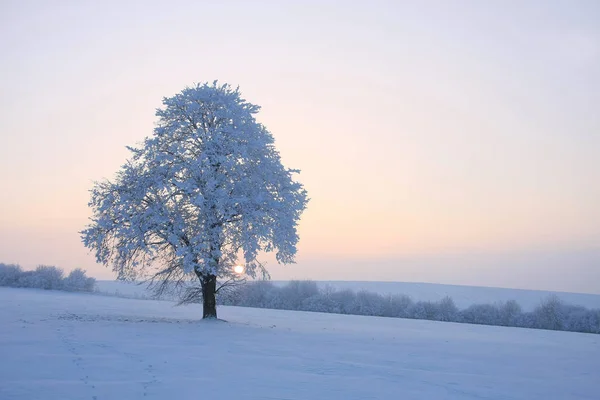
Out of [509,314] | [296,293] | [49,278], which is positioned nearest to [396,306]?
[509,314]

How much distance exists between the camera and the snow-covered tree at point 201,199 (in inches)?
926

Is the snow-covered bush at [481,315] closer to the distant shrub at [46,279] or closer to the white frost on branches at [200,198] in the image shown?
the white frost on branches at [200,198]

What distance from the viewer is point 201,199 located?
22.6 m

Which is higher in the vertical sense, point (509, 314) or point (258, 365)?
point (258, 365)

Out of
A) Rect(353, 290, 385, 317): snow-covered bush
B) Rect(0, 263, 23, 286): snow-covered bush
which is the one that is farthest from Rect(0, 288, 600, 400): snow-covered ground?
Rect(0, 263, 23, 286): snow-covered bush

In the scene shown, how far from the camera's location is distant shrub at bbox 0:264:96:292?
2431 inches

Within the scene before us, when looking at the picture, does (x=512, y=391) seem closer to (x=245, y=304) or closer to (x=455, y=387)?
(x=455, y=387)

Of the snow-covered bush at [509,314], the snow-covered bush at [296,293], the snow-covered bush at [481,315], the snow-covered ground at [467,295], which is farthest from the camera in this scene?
the snow-covered ground at [467,295]

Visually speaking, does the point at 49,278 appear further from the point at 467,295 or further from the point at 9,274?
the point at 467,295

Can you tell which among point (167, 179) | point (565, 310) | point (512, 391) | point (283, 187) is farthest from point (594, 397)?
point (565, 310)

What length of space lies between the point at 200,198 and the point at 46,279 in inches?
1959

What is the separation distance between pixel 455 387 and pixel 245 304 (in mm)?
48795

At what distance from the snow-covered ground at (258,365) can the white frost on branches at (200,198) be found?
396 centimetres

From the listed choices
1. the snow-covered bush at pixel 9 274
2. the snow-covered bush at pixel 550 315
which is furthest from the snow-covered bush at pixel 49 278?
the snow-covered bush at pixel 550 315
